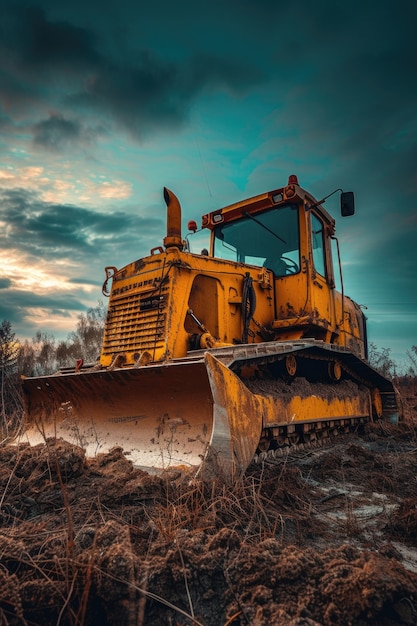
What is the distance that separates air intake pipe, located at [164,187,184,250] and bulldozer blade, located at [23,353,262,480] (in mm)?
1641

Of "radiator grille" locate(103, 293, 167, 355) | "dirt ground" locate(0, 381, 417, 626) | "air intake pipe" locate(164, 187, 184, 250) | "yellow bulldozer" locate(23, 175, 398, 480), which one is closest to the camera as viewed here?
"dirt ground" locate(0, 381, 417, 626)

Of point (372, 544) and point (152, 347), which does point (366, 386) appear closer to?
point (152, 347)

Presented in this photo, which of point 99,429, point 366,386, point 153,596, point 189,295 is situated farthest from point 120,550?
point 366,386

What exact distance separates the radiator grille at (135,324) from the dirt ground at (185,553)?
1531mm

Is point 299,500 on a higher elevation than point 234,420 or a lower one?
lower

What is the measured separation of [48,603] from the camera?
1780 millimetres

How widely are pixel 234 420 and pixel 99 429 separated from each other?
66.4 inches

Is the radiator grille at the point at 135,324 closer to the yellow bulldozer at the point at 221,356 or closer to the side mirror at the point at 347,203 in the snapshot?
the yellow bulldozer at the point at 221,356

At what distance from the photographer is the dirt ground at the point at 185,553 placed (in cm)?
182

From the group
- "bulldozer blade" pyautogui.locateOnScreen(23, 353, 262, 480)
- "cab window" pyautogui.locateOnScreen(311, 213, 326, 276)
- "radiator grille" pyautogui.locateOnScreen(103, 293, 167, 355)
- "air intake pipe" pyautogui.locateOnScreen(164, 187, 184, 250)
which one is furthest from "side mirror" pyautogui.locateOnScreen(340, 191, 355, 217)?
"bulldozer blade" pyautogui.locateOnScreen(23, 353, 262, 480)

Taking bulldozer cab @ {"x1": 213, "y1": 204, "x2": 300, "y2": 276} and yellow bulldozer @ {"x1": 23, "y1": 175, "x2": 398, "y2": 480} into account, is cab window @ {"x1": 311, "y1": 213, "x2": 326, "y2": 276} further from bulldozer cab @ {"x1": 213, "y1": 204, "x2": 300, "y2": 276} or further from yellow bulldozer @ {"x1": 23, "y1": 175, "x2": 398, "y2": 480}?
bulldozer cab @ {"x1": 213, "y1": 204, "x2": 300, "y2": 276}

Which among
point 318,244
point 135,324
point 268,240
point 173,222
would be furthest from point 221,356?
point 318,244

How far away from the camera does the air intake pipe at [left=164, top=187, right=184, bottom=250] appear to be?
17.4 feet

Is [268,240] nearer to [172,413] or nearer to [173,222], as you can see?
[173,222]
